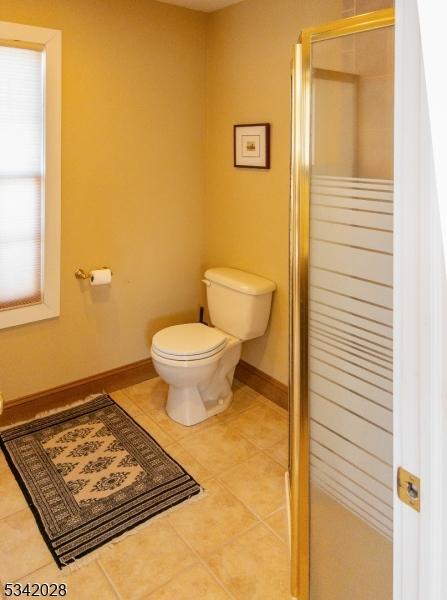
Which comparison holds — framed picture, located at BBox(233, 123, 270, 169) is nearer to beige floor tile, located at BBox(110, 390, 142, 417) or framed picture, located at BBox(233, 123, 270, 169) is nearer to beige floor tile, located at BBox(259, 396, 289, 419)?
beige floor tile, located at BBox(259, 396, 289, 419)

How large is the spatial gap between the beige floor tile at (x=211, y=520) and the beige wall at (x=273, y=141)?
990 millimetres

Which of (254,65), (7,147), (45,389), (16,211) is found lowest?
(45,389)

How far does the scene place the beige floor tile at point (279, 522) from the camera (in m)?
2.05

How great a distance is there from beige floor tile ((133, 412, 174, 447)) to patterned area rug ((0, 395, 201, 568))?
0.04m

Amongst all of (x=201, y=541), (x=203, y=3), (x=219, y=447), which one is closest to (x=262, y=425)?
(x=219, y=447)

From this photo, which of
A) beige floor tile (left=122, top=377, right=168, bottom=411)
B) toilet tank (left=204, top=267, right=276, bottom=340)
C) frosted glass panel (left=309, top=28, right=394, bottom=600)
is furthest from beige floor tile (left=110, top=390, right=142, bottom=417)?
frosted glass panel (left=309, top=28, right=394, bottom=600)

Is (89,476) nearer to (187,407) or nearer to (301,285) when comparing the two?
(187,407)

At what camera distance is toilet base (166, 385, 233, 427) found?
112 inches

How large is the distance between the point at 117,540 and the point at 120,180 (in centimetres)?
198

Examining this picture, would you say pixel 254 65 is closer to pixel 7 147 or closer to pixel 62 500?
pixel 7 147

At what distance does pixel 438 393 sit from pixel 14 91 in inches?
99.5

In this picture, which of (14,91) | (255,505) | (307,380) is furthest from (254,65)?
(255,505)

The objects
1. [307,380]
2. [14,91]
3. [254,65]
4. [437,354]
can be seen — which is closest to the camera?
[437,354]

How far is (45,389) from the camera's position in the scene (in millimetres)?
2926
